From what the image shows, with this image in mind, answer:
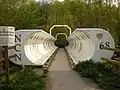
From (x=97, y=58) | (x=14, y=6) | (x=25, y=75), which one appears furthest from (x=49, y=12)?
(x=25, y=75)

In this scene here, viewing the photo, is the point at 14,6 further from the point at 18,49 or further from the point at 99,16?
the point at 18,49

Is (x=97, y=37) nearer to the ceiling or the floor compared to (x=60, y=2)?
nearer to the floor

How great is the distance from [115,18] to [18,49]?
16.7 metres

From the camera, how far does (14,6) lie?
1013 inches

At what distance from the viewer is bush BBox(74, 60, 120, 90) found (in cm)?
950

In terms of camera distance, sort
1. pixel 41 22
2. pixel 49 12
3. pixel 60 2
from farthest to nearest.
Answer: pixel 60 2 < pixel 49 12 < pixel 41 22

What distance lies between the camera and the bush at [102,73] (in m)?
9.50

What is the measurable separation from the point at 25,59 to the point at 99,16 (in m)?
18.5

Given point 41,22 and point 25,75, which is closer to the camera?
point 25,75

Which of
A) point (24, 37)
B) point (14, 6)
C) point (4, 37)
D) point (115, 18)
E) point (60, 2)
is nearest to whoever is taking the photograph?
point (4, 37)

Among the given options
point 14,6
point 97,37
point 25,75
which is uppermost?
point 14,6

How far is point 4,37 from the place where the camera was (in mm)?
8172

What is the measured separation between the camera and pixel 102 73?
458 inches

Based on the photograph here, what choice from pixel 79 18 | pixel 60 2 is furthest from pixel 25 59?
pixel 60 2
